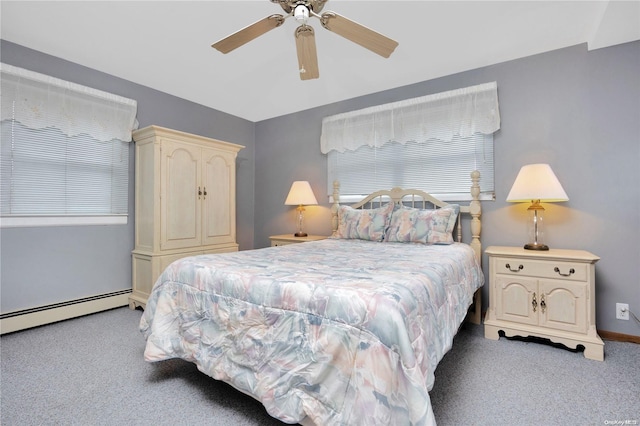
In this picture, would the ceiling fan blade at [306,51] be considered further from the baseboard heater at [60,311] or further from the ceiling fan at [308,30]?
the baseboard heater at [60,311]

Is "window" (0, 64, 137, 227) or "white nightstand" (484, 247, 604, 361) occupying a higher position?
"window" (0, 64, 137, 227)

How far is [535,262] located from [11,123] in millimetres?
4393

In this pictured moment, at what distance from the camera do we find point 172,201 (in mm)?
3242

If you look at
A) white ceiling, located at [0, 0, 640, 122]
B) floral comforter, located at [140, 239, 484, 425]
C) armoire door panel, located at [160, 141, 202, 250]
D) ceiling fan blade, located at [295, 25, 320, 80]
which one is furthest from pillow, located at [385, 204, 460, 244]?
armoire door panel, located at [160, 141, 202, 250]

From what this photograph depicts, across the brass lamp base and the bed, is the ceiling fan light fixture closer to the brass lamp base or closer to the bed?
the bed

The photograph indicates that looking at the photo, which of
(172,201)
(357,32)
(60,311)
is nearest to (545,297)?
(357,32)

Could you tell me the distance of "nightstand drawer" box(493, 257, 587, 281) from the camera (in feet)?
7.09

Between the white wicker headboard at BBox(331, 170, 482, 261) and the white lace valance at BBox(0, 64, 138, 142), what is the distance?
7.93 ft

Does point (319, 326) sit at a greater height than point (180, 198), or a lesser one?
lesser

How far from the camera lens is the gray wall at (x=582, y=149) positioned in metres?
2.39

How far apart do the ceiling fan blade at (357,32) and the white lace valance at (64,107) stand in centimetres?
251

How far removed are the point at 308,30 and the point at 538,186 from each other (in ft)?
6.67

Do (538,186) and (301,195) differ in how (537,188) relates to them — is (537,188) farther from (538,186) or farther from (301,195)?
(301,195)

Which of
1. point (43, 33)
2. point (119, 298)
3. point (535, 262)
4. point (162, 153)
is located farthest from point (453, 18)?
point (119, 298)
